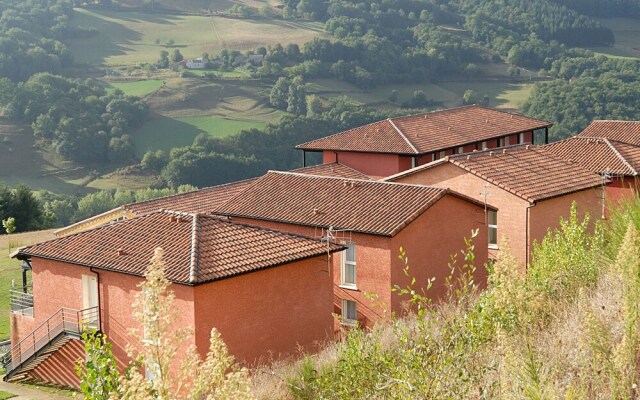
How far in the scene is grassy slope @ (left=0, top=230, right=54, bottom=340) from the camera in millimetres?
33875

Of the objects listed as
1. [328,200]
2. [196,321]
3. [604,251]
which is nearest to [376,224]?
[328,200]

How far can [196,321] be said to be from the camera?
21562 mm

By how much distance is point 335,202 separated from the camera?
28.4 meters

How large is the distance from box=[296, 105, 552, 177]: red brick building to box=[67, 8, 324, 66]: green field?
93.5m

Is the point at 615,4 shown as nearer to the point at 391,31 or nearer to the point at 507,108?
the point at 391,31

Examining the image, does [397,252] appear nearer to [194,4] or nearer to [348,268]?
[348,268]

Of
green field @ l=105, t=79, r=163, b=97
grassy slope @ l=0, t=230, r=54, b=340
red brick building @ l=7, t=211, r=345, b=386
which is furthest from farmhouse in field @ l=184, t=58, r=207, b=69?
red brick building @ l=7, t=211, r=345, b=386

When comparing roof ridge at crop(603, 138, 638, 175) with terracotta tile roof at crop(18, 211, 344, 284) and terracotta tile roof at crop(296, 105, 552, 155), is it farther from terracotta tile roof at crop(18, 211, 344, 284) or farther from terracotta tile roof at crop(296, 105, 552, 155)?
terracotta tile roof at crop(18, 211, 344, 284)

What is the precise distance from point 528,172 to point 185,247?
42.7 feet

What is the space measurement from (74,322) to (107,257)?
230 centimetres

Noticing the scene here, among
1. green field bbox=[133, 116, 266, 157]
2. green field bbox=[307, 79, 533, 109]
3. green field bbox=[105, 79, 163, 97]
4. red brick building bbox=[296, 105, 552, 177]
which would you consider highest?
red brick building bbox=[296, 105, 552, 177]

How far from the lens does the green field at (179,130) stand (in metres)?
105

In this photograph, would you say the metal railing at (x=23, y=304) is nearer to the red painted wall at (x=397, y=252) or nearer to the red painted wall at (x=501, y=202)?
the red painted wall at (x=397, y=252)

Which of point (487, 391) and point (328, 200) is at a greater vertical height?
point (487, 391)
